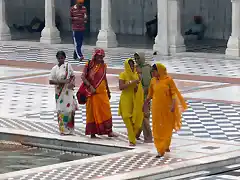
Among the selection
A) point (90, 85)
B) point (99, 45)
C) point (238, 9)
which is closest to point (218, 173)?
point (90, 85)

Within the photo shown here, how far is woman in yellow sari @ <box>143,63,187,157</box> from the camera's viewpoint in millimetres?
13523

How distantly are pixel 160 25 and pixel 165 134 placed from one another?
564 inches

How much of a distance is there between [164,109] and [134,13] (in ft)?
68.5

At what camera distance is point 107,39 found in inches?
1153

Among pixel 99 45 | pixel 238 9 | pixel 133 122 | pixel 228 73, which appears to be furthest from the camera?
pixel 99 45

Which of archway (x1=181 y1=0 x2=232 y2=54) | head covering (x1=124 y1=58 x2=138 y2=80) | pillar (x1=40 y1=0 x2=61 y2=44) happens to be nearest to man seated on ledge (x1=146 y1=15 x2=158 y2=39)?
archway (x1=181 y1=0 x2=232 y2=54)

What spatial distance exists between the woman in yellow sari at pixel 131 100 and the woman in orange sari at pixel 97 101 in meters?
0.51

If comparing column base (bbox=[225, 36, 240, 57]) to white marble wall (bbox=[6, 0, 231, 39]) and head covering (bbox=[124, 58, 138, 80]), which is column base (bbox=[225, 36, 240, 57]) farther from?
head covering (bbox=[124, 58, 138, 80])

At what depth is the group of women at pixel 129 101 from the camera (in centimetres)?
1362

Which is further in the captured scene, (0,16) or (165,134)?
(0,16)

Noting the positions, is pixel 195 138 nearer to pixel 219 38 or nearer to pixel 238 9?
pixel 238 9

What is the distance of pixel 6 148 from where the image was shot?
14898 millimetres

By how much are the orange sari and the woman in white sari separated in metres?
0.39

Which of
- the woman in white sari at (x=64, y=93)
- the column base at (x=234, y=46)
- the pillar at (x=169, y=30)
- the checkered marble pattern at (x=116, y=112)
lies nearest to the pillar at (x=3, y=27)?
the pillar at (x=169, y=30)
